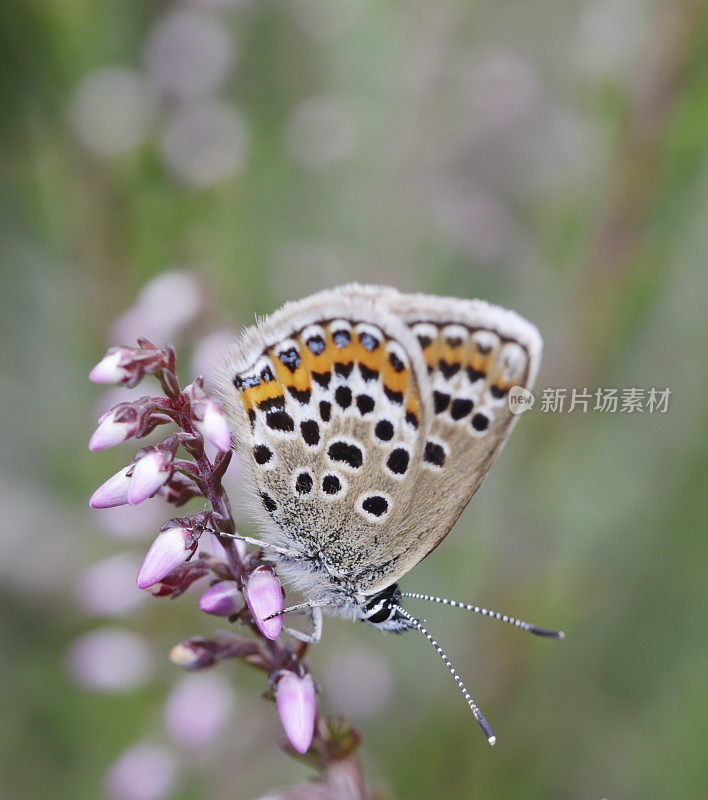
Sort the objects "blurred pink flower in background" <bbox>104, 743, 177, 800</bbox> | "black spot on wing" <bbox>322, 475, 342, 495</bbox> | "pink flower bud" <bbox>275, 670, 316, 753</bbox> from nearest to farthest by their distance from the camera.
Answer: "pink flower bud" <bbox>275, 670, 316, 753</bbox> < "black spot on wing" <bbox>322, 475, 342, 495</bbox> < "blurred pink flower in background" <bbox>104, 743, 177, 800</bbox>

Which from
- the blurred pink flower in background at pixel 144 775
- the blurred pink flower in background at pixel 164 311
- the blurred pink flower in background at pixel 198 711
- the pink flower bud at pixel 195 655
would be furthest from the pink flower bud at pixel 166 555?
the blurred pink flower in background at pixel 144 775

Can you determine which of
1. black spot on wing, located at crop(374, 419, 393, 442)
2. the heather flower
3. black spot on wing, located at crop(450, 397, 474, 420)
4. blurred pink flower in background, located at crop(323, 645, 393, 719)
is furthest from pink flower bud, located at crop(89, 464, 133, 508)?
blurred pink flower in background, located at crop(323, 645, 393, 719)

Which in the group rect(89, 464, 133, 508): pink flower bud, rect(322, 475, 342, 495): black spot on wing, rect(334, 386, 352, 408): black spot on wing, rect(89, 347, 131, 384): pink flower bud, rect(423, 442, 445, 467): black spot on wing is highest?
rect(89, 347, 131, 384): pink flower bud

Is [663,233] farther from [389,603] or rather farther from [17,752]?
[17,752]

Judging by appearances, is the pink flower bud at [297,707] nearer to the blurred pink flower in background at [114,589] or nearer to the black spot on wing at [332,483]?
the black spot on wing at [332,483]

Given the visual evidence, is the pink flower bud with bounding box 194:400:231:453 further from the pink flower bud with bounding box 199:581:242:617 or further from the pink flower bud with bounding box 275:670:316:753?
the pink flower bud with bounding box 275:670:316:753

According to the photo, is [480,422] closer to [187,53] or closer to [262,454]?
[262,454]
